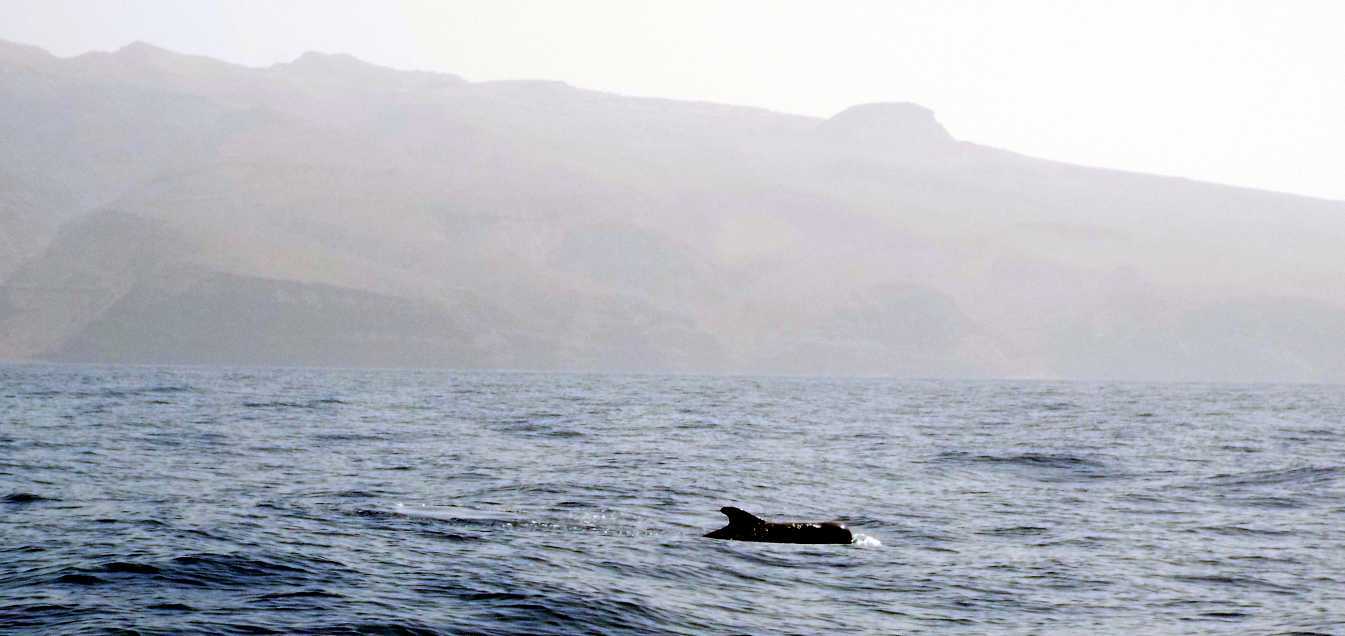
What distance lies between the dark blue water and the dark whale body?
1.63 ft

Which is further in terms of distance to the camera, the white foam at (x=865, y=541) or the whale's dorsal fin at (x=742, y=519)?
the whale's dorsal fin at (x=742, y=519)

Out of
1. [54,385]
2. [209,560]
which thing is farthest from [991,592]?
[54,385]

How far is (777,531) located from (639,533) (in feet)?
7.96

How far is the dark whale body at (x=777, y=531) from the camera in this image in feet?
76.4

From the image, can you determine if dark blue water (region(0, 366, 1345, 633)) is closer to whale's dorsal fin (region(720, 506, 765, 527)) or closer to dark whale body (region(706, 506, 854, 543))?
dark whale body (region(706, 506, 854, 543))

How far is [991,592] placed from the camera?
18.9 m

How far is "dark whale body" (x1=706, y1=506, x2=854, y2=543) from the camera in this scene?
23297 millimetres

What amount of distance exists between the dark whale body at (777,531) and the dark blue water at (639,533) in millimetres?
496

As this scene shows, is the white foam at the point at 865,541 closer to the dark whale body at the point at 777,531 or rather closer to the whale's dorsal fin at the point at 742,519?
the dark whale body at the point at 777,531

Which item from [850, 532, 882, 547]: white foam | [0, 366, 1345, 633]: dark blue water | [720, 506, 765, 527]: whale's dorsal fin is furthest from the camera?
[720, 506, 765, 527]: whale's dorsal fin

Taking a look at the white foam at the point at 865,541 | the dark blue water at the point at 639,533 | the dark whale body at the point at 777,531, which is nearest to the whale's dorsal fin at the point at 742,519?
the dark whale body at the point at 777,531

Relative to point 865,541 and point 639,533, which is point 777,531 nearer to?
point 865,541

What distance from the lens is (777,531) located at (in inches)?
924

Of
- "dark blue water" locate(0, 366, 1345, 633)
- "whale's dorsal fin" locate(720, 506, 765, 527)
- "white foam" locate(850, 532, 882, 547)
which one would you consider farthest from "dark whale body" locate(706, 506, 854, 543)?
"dark blue water" locate(0, 366, 1345, 633)
